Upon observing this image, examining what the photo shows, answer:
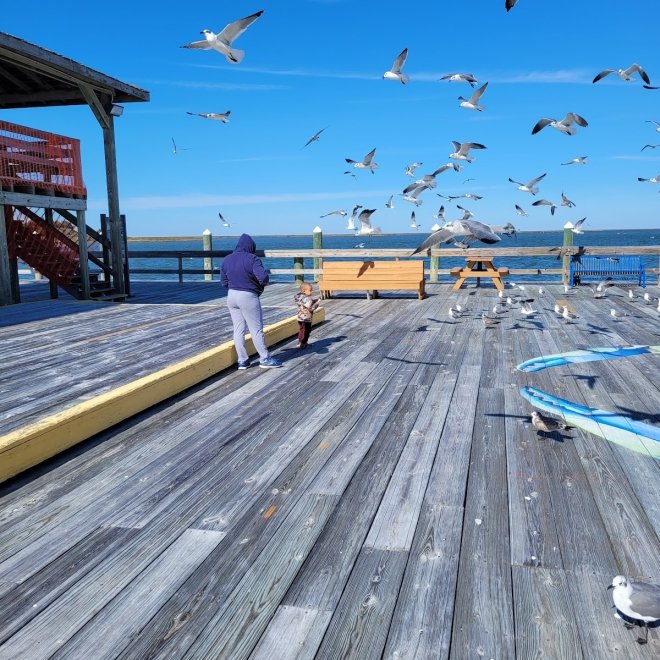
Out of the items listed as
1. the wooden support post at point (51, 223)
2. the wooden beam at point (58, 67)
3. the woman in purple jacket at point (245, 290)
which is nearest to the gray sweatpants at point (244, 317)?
the woman in purple jacket at point (245, 290)

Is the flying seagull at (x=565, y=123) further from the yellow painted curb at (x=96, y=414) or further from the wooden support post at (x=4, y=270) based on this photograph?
the wooden support post at (x=4, y=270)

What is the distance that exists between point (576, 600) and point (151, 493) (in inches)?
102

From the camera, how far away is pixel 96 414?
16.1 ft

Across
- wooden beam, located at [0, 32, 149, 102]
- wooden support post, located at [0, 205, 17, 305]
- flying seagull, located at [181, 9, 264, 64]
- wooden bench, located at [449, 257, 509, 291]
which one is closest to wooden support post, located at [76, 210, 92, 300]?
wooden support post, located at [0, 205, 17, 305]

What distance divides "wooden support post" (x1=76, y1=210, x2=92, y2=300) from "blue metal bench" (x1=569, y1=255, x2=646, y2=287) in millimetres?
13704

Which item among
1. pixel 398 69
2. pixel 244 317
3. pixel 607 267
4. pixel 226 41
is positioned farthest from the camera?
pixel 607 267

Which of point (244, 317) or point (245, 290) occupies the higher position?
point (245, 290)

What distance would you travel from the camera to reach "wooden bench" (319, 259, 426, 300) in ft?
47.0

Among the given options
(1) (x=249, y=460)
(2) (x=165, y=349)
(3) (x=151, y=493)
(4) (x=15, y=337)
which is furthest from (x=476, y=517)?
(4) (x=15, y=337)

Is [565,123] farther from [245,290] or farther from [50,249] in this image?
[50,249]

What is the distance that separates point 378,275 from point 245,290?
7767 millimetres

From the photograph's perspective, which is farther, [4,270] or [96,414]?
[4,270]

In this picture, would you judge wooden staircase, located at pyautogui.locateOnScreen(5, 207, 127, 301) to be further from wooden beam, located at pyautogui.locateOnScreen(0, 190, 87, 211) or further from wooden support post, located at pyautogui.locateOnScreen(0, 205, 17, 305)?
wooden support post, located at pyautogui.locateOnScreen(0, 205, 17, 305)

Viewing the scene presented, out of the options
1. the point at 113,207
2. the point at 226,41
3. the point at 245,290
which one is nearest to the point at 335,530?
the point at 245,290
